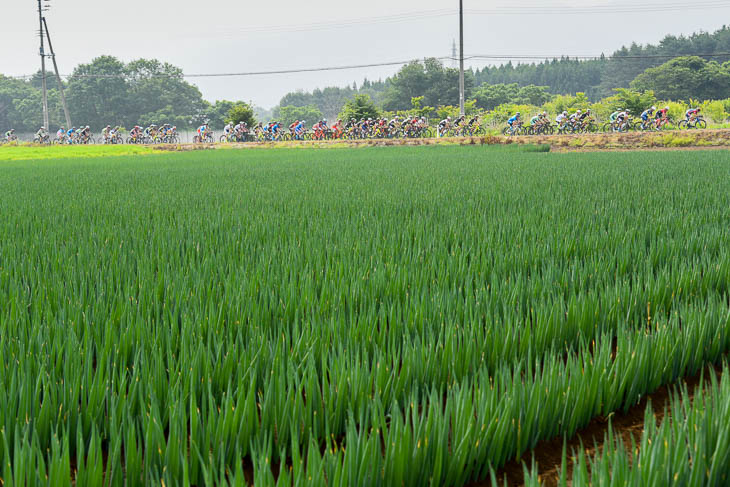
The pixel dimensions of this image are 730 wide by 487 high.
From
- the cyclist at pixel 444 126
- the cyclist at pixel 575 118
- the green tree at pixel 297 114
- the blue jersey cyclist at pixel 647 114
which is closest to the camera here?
the blue jersey cyclist at pixel 647 114

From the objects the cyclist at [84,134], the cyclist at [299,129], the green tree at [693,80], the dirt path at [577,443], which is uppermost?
the green tree at [693,80]

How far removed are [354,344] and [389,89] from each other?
212ft

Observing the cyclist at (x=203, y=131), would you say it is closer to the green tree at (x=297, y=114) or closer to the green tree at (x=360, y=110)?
the green tree at (x=360, y=110)

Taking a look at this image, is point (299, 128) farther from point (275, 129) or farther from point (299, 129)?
point (275, 129)

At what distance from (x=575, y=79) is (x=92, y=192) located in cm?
9006

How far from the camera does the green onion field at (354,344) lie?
46.0 inches

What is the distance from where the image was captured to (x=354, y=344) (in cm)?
187

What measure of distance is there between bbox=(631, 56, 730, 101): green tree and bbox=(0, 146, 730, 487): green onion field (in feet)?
161

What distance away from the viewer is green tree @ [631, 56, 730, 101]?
46719 mm

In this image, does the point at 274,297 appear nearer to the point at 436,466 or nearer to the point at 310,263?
the point at 310,263

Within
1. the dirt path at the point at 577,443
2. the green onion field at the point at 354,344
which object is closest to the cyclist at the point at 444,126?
the green onion field at the point at 354,344

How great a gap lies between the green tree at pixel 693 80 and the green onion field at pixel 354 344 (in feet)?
161

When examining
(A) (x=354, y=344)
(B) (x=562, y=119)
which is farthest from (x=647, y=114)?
(A) (x=354, y=344)

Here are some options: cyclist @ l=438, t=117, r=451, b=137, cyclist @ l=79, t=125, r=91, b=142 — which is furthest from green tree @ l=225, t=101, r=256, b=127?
cyclist @ l=438, t=117, r=451, b=137
